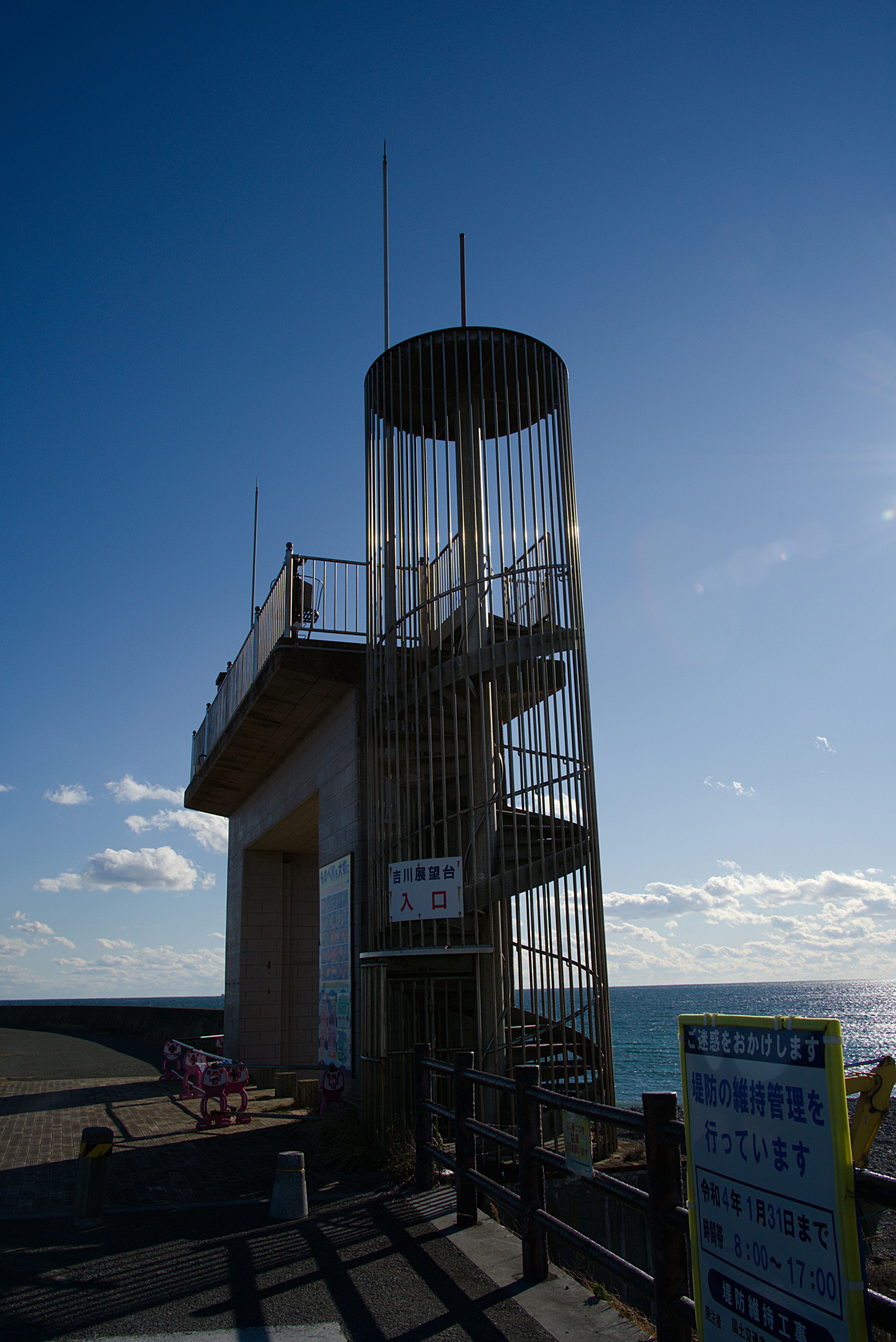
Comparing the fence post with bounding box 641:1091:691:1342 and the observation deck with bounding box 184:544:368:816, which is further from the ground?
the observation deck with bounding box 184:544:368:816

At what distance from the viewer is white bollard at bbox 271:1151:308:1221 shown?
5988 mm

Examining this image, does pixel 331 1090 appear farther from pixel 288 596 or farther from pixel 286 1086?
pixel 288 596

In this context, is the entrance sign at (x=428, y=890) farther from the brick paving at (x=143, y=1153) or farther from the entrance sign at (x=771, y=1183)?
the entrance sign at (x=771, y=1183)

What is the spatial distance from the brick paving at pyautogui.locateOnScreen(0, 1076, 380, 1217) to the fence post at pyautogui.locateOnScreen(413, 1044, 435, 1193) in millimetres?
640

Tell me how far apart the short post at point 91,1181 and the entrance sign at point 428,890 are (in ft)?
11.0

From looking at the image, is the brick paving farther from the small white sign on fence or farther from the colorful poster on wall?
the small white sign on fence

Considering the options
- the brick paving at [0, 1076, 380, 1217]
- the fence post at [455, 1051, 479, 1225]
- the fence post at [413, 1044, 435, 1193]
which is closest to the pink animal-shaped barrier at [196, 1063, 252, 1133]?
the brick paving at [0, 1076, 380, 1217]

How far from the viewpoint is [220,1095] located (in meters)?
10.1

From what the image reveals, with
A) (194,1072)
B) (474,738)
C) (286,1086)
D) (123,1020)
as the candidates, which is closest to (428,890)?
(474,738)

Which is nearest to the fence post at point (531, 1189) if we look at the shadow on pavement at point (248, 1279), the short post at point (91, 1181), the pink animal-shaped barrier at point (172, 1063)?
the shadow on pavement at point (248, 1279)

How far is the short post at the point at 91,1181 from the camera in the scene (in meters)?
5.90

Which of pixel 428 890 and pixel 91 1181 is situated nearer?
pixel 91 1181

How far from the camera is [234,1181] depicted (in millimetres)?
7227

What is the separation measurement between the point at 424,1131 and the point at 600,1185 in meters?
3.05
